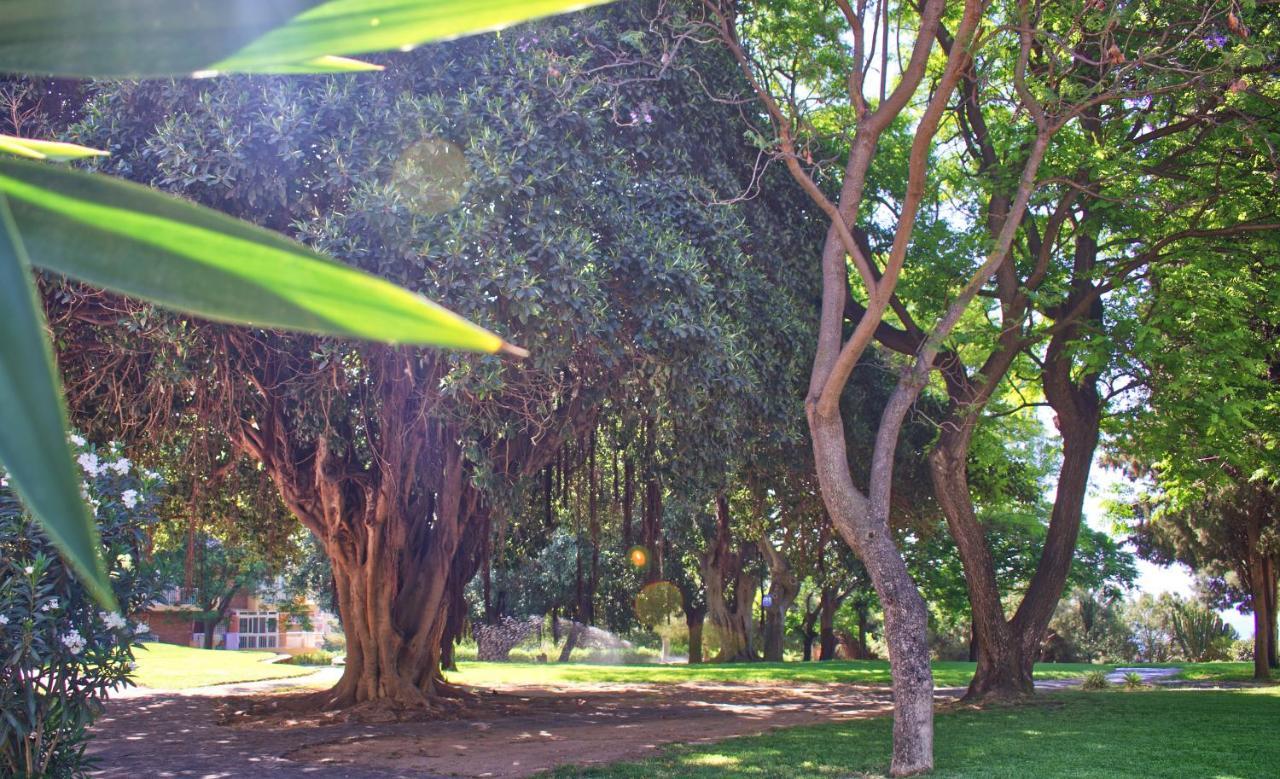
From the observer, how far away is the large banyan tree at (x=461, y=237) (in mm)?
8859

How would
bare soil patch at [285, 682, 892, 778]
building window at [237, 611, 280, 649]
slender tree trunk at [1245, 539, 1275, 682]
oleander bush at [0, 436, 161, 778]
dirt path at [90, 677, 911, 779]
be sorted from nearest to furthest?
oleander bush at [0, 436, 161, 778]
dirt path at [90, 677, 911, 779]
bare soil patch at [285, 682, 892, 778]
slender tree trunk at [1245, 539, 1275, 682]
building window at [237, 611, 280, 649]

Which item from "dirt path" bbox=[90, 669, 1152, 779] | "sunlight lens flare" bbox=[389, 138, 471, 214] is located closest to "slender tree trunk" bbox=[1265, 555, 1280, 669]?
"dirt path" bbox=[90, 669, 1152, 779]

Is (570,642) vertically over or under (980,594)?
under

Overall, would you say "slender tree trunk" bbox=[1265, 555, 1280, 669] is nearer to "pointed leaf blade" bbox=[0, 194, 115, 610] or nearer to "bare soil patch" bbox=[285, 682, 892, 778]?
"bare soil patch" bbox=[285, 682, 892, 778]

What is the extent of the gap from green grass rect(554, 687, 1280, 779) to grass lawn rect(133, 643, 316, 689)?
11.8 metres

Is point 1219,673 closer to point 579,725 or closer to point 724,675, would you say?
point 724,675

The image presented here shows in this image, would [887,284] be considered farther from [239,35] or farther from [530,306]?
[239,35]

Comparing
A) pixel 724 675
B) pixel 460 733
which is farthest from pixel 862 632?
pixel 460 733

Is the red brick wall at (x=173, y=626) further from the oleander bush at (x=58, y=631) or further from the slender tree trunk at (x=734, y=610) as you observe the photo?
the oleander bush at (x=58, y=631)

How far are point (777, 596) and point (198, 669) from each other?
15.4 meters

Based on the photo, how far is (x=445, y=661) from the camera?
56.9 feet

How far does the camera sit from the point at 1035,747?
9664mm

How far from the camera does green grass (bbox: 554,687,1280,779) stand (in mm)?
8438

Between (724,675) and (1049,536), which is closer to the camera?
(1049,536)
